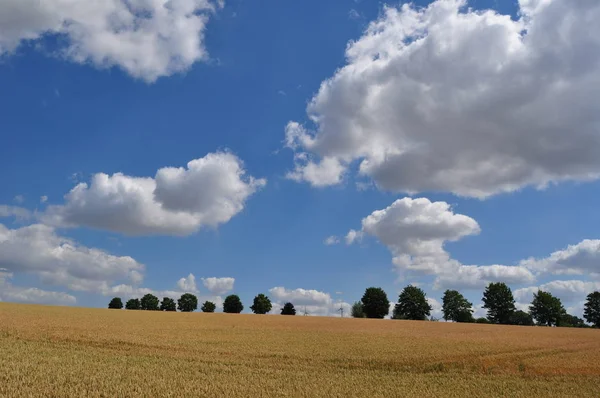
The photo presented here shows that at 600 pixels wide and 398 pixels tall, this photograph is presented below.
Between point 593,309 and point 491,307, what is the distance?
94.7 feet

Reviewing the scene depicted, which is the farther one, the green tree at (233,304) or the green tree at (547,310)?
the green tree at (233,304)

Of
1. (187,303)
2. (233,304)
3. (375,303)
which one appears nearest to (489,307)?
(375,303)

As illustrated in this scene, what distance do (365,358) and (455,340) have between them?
648 inches

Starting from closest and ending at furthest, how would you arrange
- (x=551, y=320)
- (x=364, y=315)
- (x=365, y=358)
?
(x=365, y=358), (x=551, y=320), (x=364, y=315)

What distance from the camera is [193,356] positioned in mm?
28672

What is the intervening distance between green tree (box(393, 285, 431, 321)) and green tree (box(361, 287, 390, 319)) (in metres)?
4.61

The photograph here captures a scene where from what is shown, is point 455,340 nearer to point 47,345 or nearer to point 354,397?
point 354,397

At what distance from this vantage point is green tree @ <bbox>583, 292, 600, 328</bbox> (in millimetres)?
130438

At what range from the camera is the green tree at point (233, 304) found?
15438cm

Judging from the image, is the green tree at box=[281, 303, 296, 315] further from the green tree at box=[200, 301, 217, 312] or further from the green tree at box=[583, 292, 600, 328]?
the green tree at box=[583, 292, 600, 328]

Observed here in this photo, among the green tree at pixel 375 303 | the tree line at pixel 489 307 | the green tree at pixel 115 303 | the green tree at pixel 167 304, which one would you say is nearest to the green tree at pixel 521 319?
the tree line at pixel 489 307

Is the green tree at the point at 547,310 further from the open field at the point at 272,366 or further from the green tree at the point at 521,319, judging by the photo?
the open field at the point at 272,366

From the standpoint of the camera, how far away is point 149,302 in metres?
170

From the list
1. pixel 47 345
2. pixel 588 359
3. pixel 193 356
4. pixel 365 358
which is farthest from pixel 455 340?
pixel 47 345
